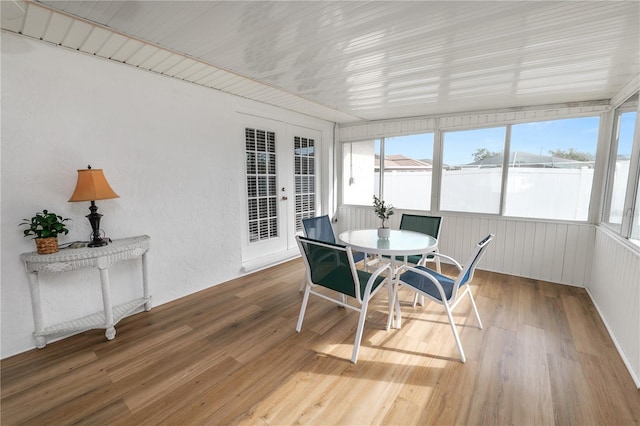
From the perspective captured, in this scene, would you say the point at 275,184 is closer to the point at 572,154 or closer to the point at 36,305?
the point at 36,305

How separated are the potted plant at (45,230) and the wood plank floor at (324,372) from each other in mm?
850

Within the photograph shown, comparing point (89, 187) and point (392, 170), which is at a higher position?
point (392, 170)

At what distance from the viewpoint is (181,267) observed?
311 centimetres

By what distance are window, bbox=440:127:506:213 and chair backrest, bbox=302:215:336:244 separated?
82.0 inches

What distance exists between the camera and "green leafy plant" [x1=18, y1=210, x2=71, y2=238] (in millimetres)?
2047

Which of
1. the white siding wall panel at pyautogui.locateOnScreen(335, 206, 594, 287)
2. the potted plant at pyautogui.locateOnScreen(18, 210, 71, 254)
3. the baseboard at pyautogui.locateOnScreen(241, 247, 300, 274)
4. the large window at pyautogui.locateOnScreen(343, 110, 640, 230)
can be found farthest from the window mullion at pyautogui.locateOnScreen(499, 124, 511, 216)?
the potted plant at pyautogui.locateOnScreen(18, 210, 71, 254)

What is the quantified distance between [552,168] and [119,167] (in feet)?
16.4

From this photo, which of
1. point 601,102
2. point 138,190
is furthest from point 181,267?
point 601,102

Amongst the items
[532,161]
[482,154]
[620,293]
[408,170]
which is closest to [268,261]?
[408,170]

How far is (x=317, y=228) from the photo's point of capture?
3299mm

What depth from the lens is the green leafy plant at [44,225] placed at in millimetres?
2047

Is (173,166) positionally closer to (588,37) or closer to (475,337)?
(475,337)

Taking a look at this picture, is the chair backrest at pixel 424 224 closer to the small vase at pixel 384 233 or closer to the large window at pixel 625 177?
the small vase at pixel 384 233

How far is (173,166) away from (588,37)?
3.67m
